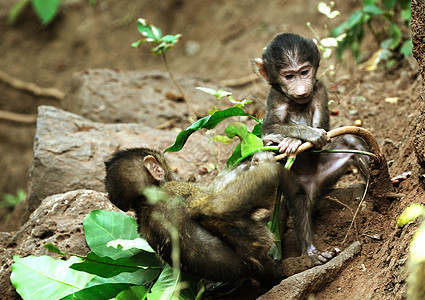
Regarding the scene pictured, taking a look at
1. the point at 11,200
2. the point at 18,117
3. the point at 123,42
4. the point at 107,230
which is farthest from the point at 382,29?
the point at 18,117

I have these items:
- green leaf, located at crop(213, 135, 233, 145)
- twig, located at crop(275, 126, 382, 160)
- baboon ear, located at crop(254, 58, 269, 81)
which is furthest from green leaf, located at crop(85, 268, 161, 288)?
baboon ear, located at crop(254, 58, 269, 81)

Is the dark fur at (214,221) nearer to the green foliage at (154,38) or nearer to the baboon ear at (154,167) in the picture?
the baboon ear at (154,167)

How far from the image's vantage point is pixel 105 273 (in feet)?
12.9

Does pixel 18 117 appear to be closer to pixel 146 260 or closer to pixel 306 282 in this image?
pixel 146 260

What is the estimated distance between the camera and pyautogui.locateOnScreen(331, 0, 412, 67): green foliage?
6.70 meters

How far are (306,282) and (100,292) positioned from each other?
5.06ft

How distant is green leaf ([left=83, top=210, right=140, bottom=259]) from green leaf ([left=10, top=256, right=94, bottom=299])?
8.8 inches

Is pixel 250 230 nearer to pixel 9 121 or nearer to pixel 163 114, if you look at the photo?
pixel 163 114

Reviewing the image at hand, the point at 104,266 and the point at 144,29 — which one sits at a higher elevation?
the point at 144,29

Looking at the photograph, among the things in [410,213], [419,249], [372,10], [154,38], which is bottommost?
[410,213]

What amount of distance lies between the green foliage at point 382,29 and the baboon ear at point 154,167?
3.61m

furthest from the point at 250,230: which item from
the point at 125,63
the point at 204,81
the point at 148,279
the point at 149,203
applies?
the point at 125,63

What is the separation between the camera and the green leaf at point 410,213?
3365 millimetres

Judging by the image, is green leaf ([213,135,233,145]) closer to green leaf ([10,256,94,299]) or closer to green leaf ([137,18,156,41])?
green leaf ([10,256,94,299])
